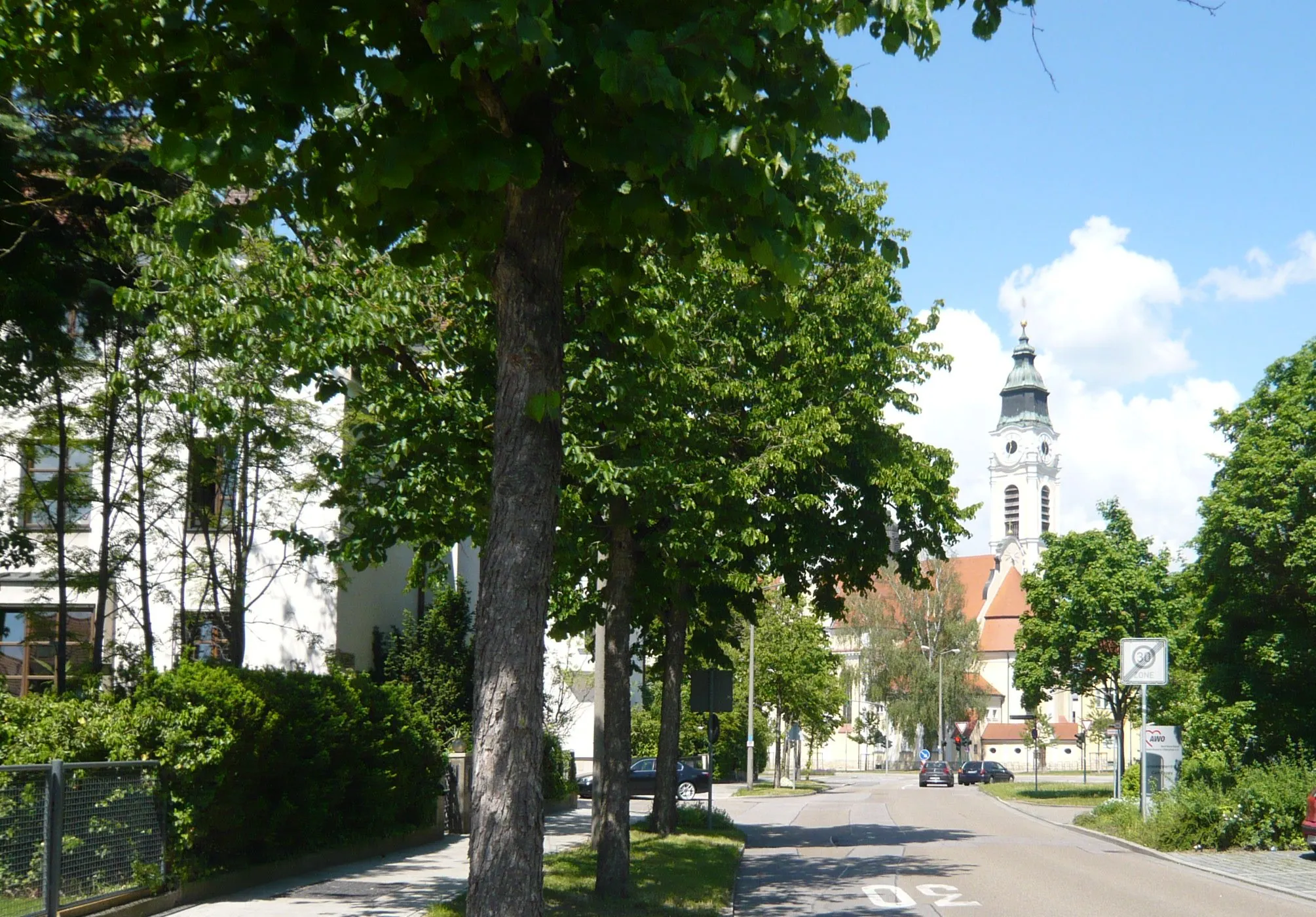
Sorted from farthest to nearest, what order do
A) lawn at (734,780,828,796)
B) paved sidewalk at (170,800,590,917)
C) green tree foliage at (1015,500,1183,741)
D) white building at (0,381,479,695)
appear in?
lawn at (734,780,828,796) < green tree foliage at (1015,500,1183,741) < white building at (0,381,479,695) < paved sidewalk at (170,800,590,917)

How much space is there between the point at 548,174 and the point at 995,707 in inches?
4695

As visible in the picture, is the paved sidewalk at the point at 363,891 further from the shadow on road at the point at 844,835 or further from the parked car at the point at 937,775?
the parked car at the point at 937,775

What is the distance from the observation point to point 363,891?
14.6 metres

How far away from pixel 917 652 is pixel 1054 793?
3671 cm

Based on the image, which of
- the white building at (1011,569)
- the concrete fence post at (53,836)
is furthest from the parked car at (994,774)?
the concrete fence post at (53,836)

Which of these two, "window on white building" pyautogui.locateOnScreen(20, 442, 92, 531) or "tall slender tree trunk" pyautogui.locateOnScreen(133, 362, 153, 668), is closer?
"tall slender tree trunk" pyautogui.locateOnScreen(133, 362, 153, 668)

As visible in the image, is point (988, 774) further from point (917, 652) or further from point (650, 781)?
point (650, 781)

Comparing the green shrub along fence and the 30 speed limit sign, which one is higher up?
the 30 speed limit sign

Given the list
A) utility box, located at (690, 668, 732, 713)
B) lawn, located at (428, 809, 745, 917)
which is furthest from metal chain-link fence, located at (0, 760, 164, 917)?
utility box, located at (690, 668, 732, 713)

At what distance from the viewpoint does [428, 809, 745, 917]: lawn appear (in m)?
12.2

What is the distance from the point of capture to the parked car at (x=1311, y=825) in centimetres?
1866

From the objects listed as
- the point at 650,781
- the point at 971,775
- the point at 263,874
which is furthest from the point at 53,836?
the point at 971,775

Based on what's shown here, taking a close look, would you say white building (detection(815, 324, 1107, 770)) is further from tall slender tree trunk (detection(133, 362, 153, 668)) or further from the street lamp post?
tall slender tree trunk (detection(133, 362, 153, 668))

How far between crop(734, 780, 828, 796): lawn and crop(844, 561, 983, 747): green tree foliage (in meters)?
20.0
